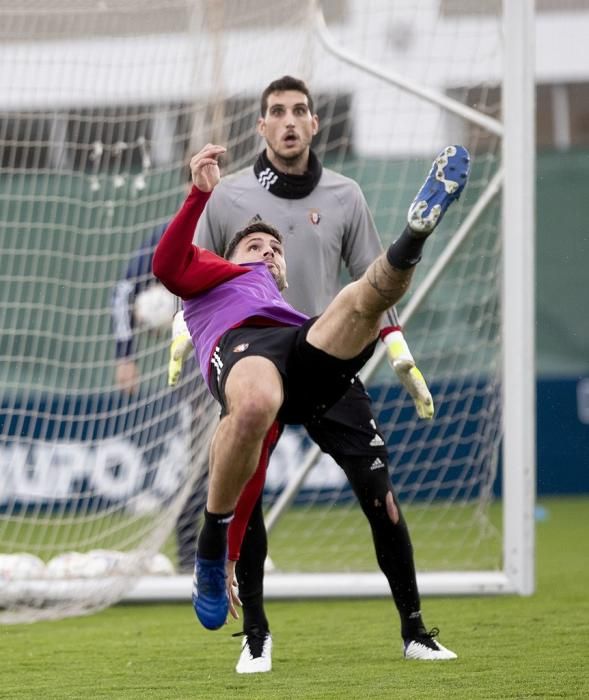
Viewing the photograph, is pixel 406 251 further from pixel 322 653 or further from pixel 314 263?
pixel 322 653

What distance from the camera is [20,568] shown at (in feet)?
20.0

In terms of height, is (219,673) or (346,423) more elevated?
(346,423)

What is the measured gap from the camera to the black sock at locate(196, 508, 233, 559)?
3891 millimetres

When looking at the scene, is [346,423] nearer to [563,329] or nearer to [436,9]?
[436,9]

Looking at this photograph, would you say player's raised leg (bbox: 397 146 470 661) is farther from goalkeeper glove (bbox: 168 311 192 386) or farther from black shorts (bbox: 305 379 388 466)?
goalkeeper glove (bbox: 168 311 192 386)

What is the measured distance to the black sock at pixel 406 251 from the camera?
361 centimetres

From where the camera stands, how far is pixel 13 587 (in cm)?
598

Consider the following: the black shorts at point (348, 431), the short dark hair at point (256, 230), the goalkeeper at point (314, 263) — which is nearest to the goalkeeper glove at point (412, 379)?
the goalkeeper at point (314, 263)

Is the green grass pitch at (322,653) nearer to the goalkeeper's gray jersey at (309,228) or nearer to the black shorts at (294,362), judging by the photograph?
the black shorts at (294,362)

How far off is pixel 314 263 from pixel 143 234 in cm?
311

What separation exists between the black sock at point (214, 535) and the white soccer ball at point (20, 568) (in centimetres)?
233

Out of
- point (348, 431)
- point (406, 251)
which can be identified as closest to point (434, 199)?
point (406, 251)

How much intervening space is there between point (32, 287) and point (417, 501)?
307 centimetres

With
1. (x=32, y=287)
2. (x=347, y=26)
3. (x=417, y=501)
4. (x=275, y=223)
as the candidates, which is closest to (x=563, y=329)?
(x=417, y=501)
